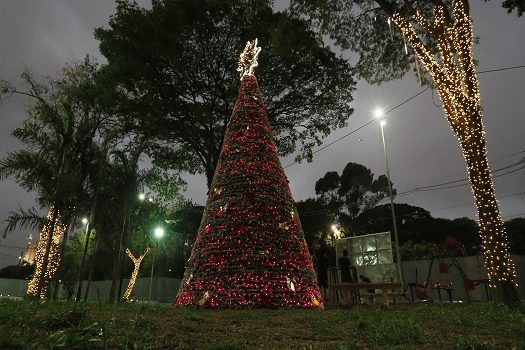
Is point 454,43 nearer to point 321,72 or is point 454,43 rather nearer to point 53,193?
point 321,72

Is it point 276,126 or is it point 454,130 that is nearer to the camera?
point 454,130

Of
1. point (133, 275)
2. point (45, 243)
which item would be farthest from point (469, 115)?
point (133, 275)

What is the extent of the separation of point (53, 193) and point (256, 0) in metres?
9.91

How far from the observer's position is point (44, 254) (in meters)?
12.4

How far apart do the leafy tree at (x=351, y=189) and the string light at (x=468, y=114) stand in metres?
31.8

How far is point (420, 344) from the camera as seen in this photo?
3346 millimetres

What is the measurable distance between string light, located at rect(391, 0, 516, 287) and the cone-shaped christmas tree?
4.23 meters

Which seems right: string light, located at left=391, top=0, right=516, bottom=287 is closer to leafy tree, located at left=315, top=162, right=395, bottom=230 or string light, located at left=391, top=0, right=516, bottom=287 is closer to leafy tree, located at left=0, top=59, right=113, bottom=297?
leafy tree, located at left=0, top=59, right=113, bottom=297

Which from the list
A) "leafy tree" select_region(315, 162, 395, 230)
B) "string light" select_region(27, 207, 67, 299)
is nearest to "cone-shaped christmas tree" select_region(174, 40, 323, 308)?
"string light" select_region(27, 207, 67, 299)

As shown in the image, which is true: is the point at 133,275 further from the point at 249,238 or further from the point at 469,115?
the point at 469,115

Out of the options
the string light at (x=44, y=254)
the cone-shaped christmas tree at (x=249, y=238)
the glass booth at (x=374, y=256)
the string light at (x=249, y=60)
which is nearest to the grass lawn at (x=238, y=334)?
the cone-shaped christmas tree at (x=249, y=238)

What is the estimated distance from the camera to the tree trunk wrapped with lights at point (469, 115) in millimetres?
7902

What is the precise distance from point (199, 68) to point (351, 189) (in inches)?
1224

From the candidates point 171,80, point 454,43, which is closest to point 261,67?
point 171,80
